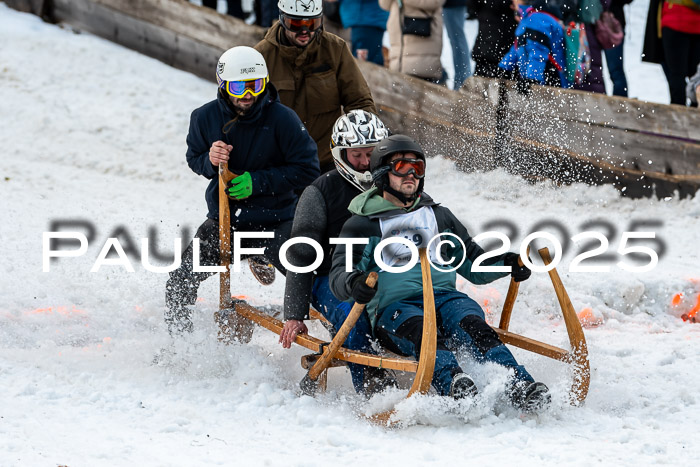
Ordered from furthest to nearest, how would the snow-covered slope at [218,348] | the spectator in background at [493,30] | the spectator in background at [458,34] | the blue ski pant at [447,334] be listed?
the spectator in background at [458,34], the spectator in background at [493,30], the blue ski pant at [447,334], the snow-covered slope at [218,348]

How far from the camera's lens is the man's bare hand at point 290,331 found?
5.45 metres

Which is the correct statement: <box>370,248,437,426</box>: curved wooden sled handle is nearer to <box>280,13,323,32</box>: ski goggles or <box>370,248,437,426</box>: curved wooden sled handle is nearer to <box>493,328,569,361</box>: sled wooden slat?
<box>493,328,569,361</box>: sled wooden slat

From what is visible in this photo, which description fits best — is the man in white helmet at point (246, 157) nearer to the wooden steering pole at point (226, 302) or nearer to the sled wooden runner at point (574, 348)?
the wooden steering pole at point (226, 302)

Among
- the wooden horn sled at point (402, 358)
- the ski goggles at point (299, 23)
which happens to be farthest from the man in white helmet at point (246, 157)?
the ski goggles at point (299, 23)

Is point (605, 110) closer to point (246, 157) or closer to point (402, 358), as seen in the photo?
point (246, 157)

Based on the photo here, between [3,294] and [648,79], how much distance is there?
32.9 feet

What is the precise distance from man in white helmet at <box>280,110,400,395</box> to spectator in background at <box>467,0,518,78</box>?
409 centimetres

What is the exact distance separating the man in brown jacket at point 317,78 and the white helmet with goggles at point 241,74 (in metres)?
1.00

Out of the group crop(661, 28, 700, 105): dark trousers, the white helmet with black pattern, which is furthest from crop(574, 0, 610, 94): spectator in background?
the white helmet with black pattern

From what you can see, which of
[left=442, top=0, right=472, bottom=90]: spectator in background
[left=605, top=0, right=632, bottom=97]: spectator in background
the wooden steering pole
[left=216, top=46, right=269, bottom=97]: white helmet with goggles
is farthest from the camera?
[left=442, top=0, right=472, bottom=90]: spectator in background

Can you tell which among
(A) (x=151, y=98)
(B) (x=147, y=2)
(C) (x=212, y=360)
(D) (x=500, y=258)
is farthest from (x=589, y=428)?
(B) (x=147, y=2)

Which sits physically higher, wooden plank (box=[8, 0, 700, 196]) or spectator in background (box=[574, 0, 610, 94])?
spectator in background (box=[574, 0, 610, 94])

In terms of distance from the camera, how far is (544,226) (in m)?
8.66

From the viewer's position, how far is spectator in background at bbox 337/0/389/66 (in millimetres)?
10352
